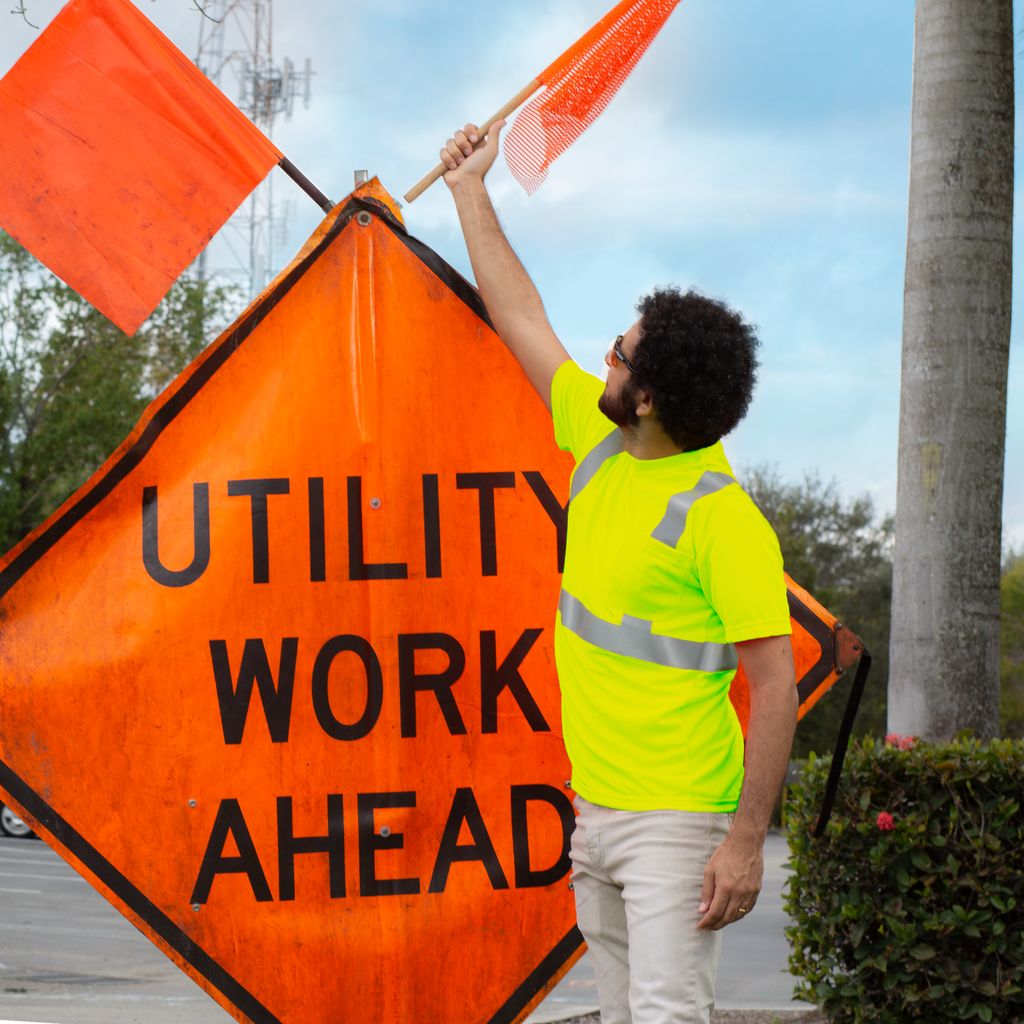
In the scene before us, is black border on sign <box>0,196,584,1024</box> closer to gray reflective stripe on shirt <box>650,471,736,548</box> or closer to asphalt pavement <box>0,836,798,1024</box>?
gray reflective stripe on shirt <box>650,471,736,548</box>

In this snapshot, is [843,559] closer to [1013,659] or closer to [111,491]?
[1013,659]

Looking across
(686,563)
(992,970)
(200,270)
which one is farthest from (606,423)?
(200,270)

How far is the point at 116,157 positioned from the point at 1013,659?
41.9 meters

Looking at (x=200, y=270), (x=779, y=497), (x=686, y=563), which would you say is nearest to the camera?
(x=686, y=563)

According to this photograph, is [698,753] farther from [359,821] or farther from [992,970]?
[992,970]

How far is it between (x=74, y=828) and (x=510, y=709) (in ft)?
3.30

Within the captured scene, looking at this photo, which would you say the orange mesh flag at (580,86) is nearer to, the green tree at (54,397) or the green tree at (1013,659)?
the green tree at (54,397)

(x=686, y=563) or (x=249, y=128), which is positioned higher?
(x=249, y=128)

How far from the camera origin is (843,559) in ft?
129

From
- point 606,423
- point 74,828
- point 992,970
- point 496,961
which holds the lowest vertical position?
point 992,970

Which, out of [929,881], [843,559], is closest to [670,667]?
[929,881]

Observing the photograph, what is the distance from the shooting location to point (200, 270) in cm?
2967

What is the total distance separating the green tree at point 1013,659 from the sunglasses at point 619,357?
3571 centimetres

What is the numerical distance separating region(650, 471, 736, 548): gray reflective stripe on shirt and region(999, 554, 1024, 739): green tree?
3574cm
